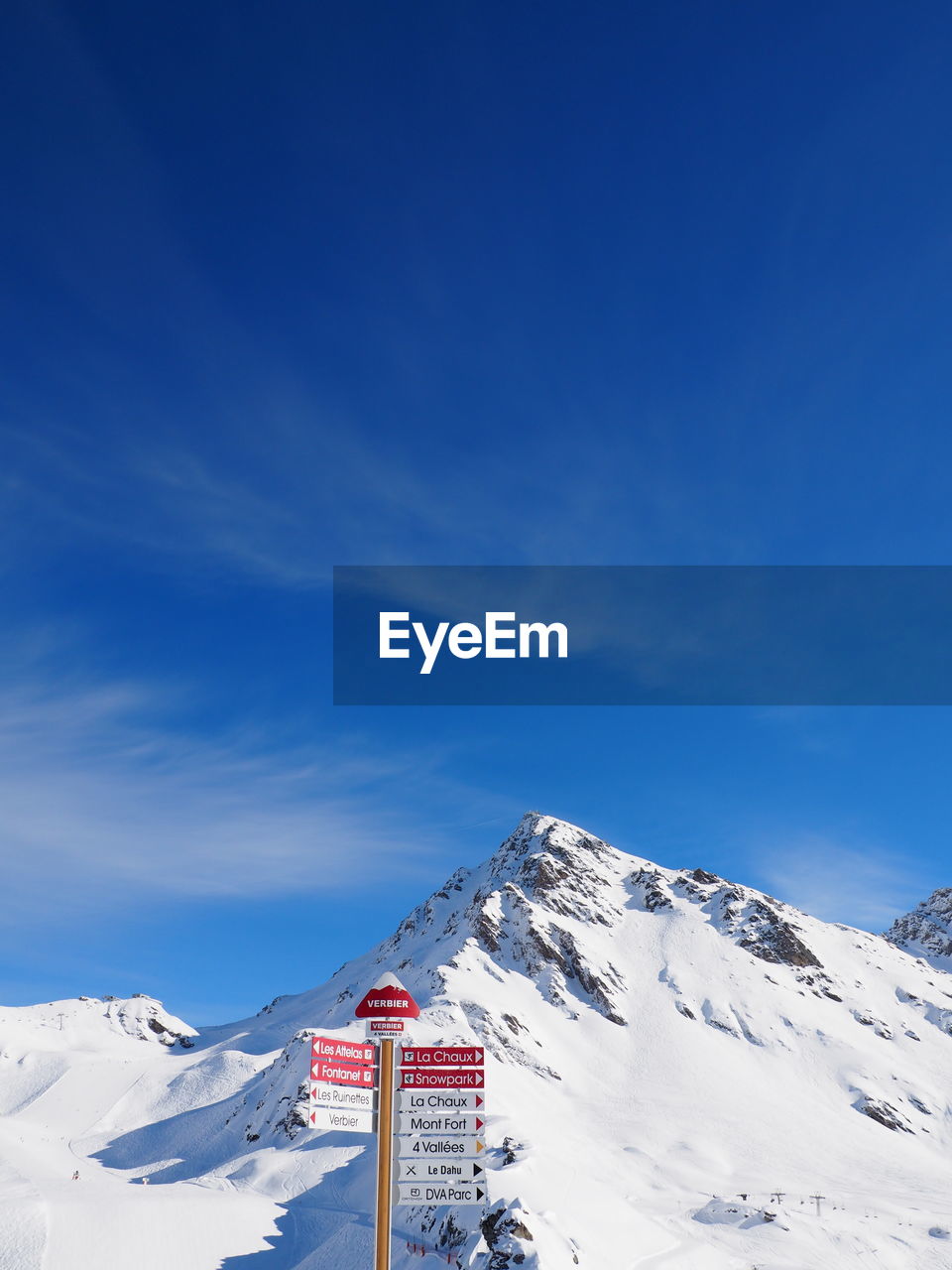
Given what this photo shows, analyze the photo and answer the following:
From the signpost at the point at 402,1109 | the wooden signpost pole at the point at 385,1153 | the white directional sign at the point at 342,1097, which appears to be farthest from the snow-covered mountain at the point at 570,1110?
the white directional sign at the point at 342,1097

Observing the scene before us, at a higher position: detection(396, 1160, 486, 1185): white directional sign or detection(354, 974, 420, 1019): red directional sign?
detection(354, 974, 420, 1019): red directional sign

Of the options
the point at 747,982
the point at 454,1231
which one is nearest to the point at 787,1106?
the point at 747,982

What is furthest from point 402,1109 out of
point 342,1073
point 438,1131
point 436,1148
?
point 342,1073

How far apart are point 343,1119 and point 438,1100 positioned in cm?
174

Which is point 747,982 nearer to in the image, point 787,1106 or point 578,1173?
point 787,1106

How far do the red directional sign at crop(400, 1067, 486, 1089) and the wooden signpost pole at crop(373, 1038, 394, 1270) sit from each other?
45 cm

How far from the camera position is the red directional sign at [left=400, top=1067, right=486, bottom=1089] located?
1546 cm

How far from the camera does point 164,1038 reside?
651 ft

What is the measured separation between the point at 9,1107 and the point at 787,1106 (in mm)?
115735

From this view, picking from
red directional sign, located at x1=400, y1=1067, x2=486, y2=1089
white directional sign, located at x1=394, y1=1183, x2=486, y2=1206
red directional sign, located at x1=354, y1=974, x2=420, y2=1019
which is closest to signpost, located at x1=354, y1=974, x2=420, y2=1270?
red directional sign, located at x1=354, y1=974, x2=420, y2=1019

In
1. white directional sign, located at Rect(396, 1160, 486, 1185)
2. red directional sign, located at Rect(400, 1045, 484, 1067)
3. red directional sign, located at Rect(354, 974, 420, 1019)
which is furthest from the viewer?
red directional sign, located at Rect(400, 1045, 484, 1067)

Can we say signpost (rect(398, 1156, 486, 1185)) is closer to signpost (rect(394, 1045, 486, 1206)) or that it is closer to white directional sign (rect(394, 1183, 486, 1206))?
signpost (rect(394, 1045, 486, 1206))

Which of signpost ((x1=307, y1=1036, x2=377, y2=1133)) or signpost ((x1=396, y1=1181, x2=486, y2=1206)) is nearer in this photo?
signpost ((x1=307, y1=1036, x2=377, y2=1133))

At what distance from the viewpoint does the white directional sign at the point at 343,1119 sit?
13969 millimetres
